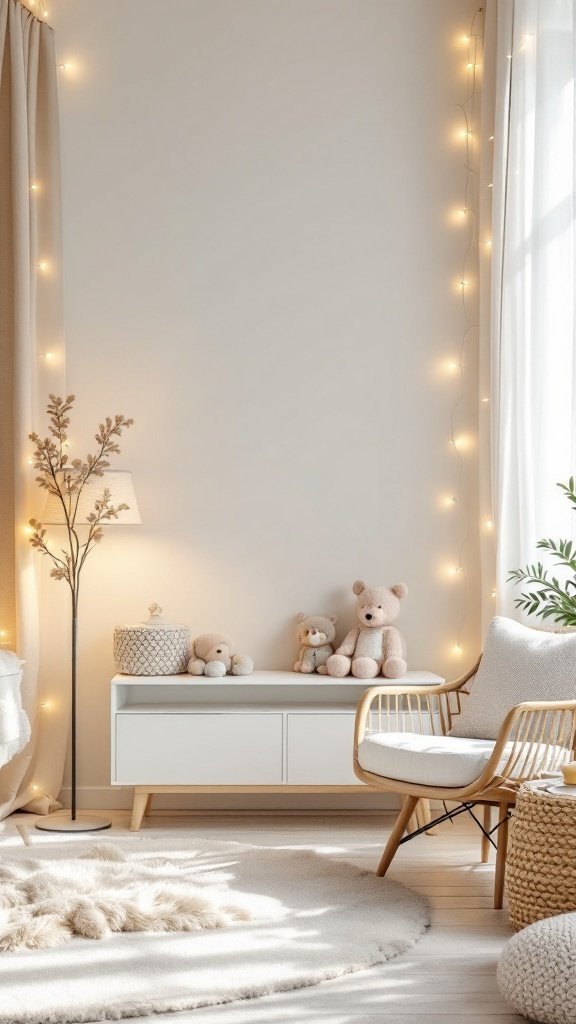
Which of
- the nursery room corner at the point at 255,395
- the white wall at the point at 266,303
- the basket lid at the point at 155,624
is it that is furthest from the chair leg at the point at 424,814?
the basket lid at the point at 155,624

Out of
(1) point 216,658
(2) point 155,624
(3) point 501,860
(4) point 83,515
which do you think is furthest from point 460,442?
(3) point 501,860

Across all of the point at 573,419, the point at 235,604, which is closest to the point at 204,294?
the point at 235,604

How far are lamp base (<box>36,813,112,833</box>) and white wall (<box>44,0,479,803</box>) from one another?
10.7 inches

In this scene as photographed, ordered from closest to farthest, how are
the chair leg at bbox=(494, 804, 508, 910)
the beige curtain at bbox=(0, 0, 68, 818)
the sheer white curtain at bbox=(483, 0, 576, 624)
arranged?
the chair leg at bbox=(494, 804, 508, 910), the sheer white curtain at bbox=(483, 0, 576, 624), the beige curtain at bbox=(0, 0, 68, 818)

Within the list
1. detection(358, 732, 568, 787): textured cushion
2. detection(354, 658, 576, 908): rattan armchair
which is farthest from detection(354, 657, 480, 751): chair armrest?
detection(358, 732, 568, 787): textured cushion

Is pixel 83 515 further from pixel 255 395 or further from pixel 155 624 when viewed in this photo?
pixel 255 395

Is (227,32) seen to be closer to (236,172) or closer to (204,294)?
(236,172)

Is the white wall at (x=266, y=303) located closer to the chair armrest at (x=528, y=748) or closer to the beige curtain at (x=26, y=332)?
the beige curtain at (x=26, y=332)

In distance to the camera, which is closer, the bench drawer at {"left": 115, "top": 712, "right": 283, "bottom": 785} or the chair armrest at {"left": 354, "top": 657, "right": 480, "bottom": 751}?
the chair armrest at {"left": 354, "top": 657, "right": 480, "bottom": 751}

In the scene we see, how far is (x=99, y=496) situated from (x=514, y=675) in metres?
1.58

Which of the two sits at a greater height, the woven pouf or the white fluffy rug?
the woven pouf

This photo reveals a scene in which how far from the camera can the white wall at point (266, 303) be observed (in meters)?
4.21

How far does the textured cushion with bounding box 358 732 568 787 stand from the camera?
2865mm

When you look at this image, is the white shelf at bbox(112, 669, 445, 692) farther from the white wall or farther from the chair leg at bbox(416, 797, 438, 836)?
the chair leg at bbox(416, 797, 438, 836)
